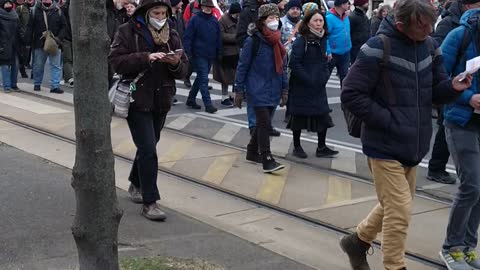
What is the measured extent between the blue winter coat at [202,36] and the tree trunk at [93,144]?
8068mm

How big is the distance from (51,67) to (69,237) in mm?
9000

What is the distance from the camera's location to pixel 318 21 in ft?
26.6

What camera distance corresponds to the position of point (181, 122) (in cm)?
1072

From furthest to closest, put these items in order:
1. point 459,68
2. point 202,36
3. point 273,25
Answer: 1. point 202,36
2. point 273,25
3. point 459,68

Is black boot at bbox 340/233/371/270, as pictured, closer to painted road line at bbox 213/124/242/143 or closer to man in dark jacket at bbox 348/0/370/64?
painted road line at bbox 213/124/242/143

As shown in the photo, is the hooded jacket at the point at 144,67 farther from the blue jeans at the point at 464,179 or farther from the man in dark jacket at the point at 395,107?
the blue jeans at the point at 464,179

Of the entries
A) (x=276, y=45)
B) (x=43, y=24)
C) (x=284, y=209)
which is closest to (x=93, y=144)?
(x=284, y=209)

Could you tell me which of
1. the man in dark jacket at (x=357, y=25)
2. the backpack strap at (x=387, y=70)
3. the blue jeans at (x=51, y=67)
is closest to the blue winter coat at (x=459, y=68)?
the backpack strap at (x=387, y=70)

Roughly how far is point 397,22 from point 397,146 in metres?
0.74

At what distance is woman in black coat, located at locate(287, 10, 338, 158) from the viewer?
26.8 ft

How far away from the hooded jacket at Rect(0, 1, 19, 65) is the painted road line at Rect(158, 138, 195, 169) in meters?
5.24

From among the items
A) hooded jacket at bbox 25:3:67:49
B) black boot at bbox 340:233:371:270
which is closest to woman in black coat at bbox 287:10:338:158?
black boot at bbox 340:233:371:270

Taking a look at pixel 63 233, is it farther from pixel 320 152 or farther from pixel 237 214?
pixel 320 152

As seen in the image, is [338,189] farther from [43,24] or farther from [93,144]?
[43,24]
